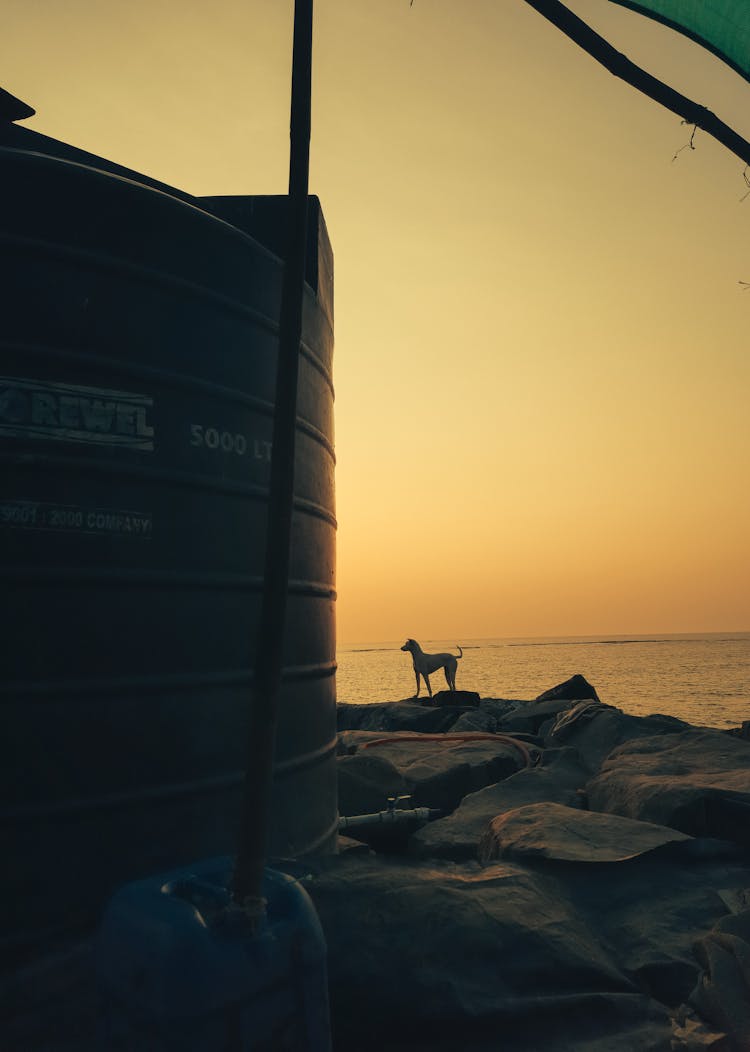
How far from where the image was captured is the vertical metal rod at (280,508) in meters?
1.40

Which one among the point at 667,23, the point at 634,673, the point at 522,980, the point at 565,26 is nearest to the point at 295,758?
the point at 522,980

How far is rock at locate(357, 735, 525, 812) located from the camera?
5418 mm

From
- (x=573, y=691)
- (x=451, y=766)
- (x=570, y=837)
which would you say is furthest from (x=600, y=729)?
(x=573, y=691)

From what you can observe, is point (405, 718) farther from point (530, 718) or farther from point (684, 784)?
point (684, 784)

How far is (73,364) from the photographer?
2.42m

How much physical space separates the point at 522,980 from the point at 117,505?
74.3 inches

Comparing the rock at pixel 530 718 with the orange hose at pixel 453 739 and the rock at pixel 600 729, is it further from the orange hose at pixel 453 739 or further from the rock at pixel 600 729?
the orange hose at pixel 453 739

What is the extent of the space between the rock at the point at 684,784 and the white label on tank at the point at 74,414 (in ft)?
9.52

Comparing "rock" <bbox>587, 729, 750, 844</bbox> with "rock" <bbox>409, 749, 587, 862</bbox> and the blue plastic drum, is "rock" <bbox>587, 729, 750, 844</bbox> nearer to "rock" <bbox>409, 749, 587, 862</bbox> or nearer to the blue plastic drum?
"rock" <bbox>409, 749, 587, 862</bbox>

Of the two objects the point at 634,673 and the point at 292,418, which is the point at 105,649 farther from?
the point at 634,673

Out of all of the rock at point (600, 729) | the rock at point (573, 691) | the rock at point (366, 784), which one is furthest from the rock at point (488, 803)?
the rock at point (573, 691)

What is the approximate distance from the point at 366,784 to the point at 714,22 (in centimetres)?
513

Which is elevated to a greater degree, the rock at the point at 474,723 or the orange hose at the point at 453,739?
the orange hose at the point at 453,739

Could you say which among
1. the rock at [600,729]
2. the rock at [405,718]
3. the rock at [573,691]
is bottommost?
the rock at [405,718]
